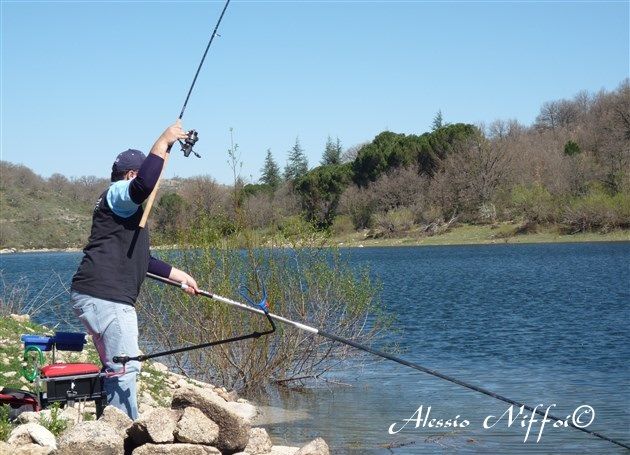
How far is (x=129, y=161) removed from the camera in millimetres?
6059

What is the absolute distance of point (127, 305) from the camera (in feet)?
19.1

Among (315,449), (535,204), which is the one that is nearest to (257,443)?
(315,449)

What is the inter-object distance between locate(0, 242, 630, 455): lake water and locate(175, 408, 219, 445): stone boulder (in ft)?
14.2

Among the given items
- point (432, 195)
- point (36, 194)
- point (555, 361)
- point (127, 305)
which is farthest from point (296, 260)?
point (36, 194)

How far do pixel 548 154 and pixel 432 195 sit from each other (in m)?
10.8

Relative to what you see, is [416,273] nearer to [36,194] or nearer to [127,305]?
[127,305]

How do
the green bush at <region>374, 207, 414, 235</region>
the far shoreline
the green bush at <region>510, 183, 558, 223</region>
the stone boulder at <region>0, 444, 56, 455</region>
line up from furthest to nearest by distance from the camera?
1. the green bush at <region>374, 207, 414, 235</region>
2. the green bush at <region>510, 183, 558, 223</region>
3. the far shoreline
4. the stone boulder at <region>0, 444, 56, 455</region>

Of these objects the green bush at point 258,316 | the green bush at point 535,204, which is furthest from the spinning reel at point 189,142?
the green bush at point 535,204

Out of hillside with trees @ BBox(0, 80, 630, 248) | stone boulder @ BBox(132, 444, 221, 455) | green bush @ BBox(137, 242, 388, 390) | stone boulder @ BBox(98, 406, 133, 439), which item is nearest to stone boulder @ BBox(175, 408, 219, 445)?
stone boulder @ BBox(132, 444, 221, 455)

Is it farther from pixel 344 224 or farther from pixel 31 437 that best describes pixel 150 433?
pixel 344 224

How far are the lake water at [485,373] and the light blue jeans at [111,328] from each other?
474 cm

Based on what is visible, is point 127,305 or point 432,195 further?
point 432,195

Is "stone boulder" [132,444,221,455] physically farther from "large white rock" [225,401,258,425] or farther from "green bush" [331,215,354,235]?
"green bush" [331,215,354,235]

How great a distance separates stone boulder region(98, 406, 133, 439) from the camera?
5867 mm
